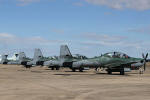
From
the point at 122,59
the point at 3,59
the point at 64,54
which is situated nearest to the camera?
the point at 122,59

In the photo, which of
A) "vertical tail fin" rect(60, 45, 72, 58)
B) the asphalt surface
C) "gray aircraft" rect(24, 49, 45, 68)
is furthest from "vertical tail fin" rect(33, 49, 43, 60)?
the asphalt surface

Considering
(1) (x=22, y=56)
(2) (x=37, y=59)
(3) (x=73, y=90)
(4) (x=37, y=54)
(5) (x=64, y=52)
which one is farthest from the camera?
(1) (x=22, y=56)

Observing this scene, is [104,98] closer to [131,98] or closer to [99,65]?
[131,98]

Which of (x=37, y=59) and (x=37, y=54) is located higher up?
(x=37, y=54)

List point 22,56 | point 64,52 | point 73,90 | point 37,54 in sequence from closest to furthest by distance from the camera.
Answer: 1. point 73,90
2. point 64,52
3. point 37,54
4. point 22,56

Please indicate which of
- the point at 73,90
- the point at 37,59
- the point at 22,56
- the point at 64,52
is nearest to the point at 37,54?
the point at 37,59

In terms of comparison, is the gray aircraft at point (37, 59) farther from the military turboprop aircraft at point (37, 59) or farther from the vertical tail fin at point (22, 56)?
the vertical tail fin at point (22, 56)

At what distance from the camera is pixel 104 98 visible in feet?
38.7

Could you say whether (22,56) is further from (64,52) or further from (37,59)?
(64,52)

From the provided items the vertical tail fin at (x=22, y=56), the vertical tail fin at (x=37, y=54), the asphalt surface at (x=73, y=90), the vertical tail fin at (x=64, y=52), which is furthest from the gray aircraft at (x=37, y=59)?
the asphalt surface at (x=73, y=90)

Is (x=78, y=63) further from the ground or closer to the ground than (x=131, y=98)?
further from the ground

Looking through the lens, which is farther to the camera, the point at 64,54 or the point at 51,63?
the point at 51,63

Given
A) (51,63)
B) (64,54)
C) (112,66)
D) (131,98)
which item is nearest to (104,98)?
(131,98)

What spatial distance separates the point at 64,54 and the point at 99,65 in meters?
7.54
